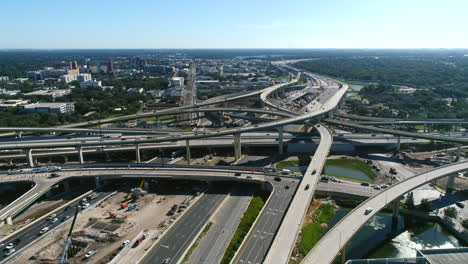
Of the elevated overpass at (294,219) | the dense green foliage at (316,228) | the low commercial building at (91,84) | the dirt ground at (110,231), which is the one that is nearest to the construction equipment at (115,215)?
the dirt ground at (110,231)

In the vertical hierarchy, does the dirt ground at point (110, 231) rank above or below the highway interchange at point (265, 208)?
below

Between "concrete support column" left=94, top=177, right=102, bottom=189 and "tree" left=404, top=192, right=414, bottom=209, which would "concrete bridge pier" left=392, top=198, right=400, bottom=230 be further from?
"concrete support column" left=94, top=177, right=102, bottom=189

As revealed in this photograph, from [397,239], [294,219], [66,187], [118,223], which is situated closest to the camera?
[294,219]

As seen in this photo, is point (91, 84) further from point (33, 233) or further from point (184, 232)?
point (184, 232)

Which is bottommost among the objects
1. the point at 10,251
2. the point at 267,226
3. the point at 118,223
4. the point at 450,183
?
the point at 118,223

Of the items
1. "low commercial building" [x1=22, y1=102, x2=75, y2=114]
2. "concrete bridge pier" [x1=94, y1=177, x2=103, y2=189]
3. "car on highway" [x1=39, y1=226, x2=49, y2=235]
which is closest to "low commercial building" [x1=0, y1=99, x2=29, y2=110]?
"low commercial building" [x1=22, y1=102, x2=75, y2=114]

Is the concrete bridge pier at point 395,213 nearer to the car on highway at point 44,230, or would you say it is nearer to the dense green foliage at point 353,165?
the dense green foliage at point 353,165

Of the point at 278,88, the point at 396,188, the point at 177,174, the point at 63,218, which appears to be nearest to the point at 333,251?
the point at 396,188

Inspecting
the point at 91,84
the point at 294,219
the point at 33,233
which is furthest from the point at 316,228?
the point at 91,84
